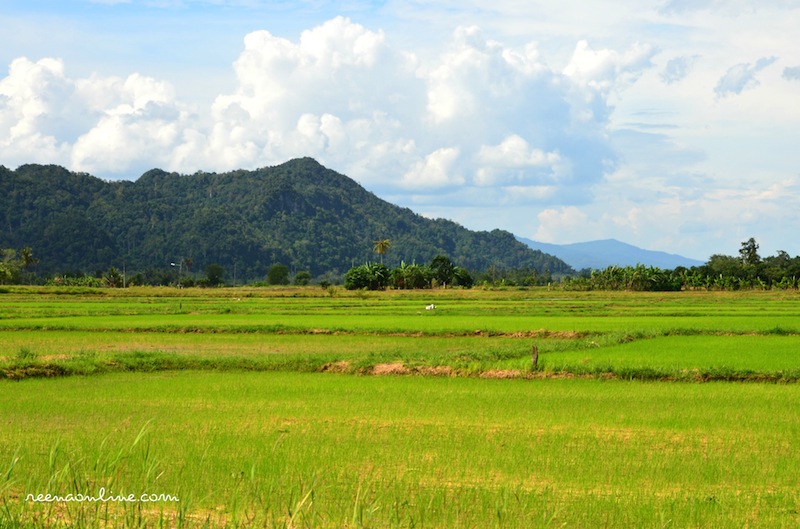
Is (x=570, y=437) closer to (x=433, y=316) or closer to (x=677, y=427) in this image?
(x=677, y=427)

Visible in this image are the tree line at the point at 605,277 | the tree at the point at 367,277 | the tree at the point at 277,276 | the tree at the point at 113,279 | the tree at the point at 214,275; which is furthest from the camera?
the tree at the point at 277,276

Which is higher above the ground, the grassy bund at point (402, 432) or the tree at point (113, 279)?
the tree at point (113, 279)

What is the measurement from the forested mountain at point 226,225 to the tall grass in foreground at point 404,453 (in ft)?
338

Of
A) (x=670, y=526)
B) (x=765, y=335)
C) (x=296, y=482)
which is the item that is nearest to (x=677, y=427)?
(x=670, y=526)

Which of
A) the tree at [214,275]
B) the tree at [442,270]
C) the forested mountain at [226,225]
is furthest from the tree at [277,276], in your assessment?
the tree at [442,270]

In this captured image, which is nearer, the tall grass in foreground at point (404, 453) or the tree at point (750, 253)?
the tall grass in foreground at point (404, 453)

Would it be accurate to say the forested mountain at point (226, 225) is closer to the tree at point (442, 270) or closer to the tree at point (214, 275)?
the tree at point (214, 275)

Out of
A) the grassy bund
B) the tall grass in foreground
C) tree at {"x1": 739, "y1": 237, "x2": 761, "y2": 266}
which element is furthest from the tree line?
the tall grass in foreground

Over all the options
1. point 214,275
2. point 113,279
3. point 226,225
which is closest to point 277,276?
point 214,275

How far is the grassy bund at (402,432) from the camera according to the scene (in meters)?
6.65

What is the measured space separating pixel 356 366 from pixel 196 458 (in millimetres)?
8538

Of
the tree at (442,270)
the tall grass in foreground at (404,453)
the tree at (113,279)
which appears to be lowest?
the tall grass in foreground at (404,453)

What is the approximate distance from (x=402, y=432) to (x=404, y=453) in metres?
1.16

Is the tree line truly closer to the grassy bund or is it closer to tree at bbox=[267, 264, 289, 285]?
tree at bbox=[267, 264, 289, 285]
